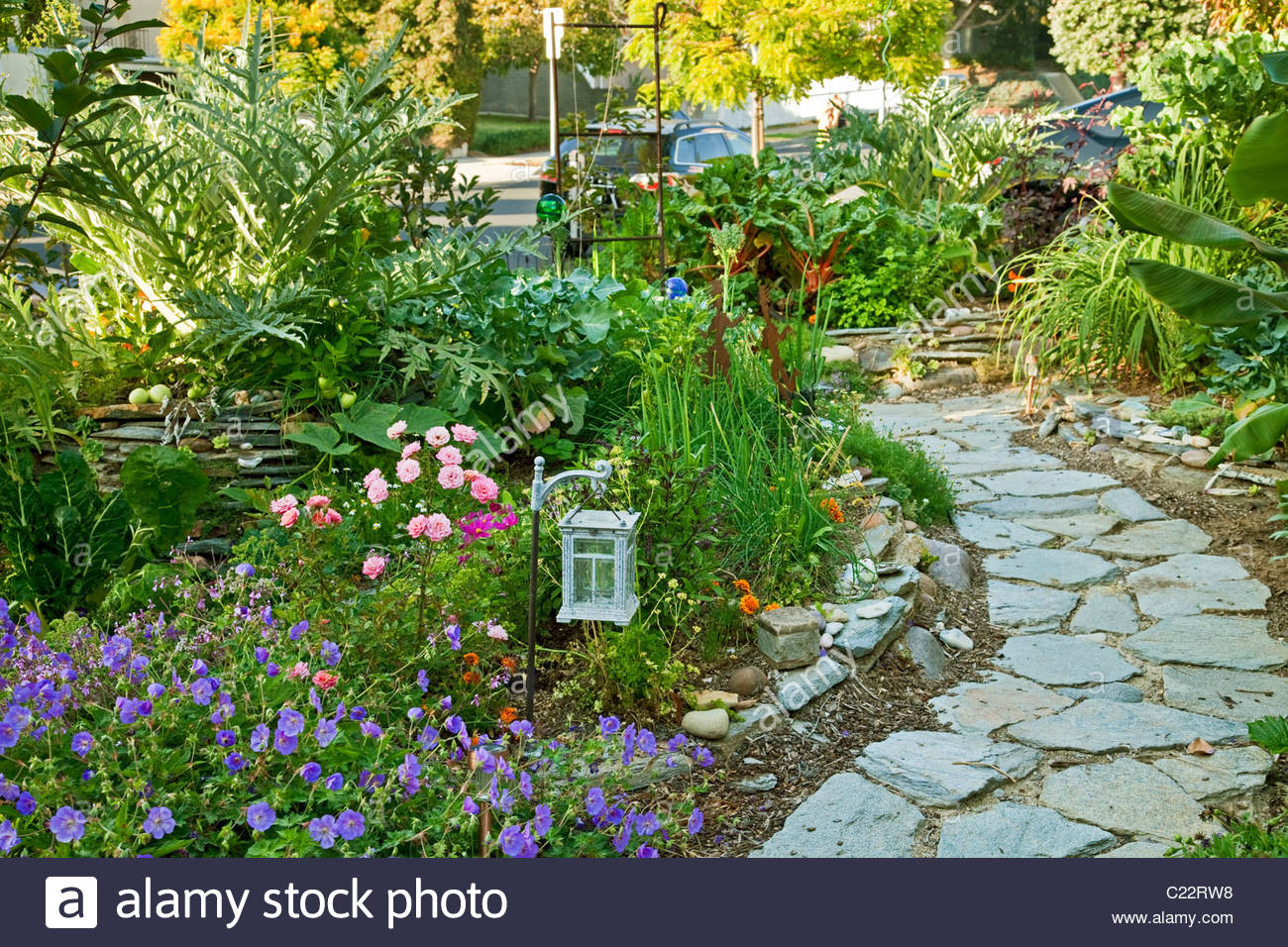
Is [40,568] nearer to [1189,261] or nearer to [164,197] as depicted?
[164,197]

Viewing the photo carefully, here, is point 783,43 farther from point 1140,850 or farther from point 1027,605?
point 1140,850

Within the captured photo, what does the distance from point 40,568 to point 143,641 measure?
797 mm

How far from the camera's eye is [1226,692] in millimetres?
3549

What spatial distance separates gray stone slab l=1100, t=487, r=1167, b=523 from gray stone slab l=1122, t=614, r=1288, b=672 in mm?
1102

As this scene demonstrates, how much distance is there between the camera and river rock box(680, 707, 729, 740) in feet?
9.99

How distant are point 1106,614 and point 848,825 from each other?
72.3 inches

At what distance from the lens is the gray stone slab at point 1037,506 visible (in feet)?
17.2

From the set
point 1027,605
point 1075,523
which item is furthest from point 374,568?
point 1075,523

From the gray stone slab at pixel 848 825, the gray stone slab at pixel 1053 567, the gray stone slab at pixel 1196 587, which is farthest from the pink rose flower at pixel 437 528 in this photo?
the gray stone slab at pixel 1196 587

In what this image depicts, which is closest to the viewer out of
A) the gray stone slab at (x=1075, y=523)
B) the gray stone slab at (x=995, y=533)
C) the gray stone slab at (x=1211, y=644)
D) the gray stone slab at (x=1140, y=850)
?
the gray stone slab at (x=1140, y=850)

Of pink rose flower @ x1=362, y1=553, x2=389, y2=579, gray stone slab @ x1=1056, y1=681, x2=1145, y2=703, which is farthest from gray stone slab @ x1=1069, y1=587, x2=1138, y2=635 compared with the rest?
pink rose flower @ x1=362, y1=553, x2=389, y2=579

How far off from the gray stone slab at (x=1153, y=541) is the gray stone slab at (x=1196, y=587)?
0.10m

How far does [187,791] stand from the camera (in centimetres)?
221

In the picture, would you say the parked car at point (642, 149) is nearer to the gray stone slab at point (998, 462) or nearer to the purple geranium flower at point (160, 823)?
the gray stone slab at point (998, 462)
